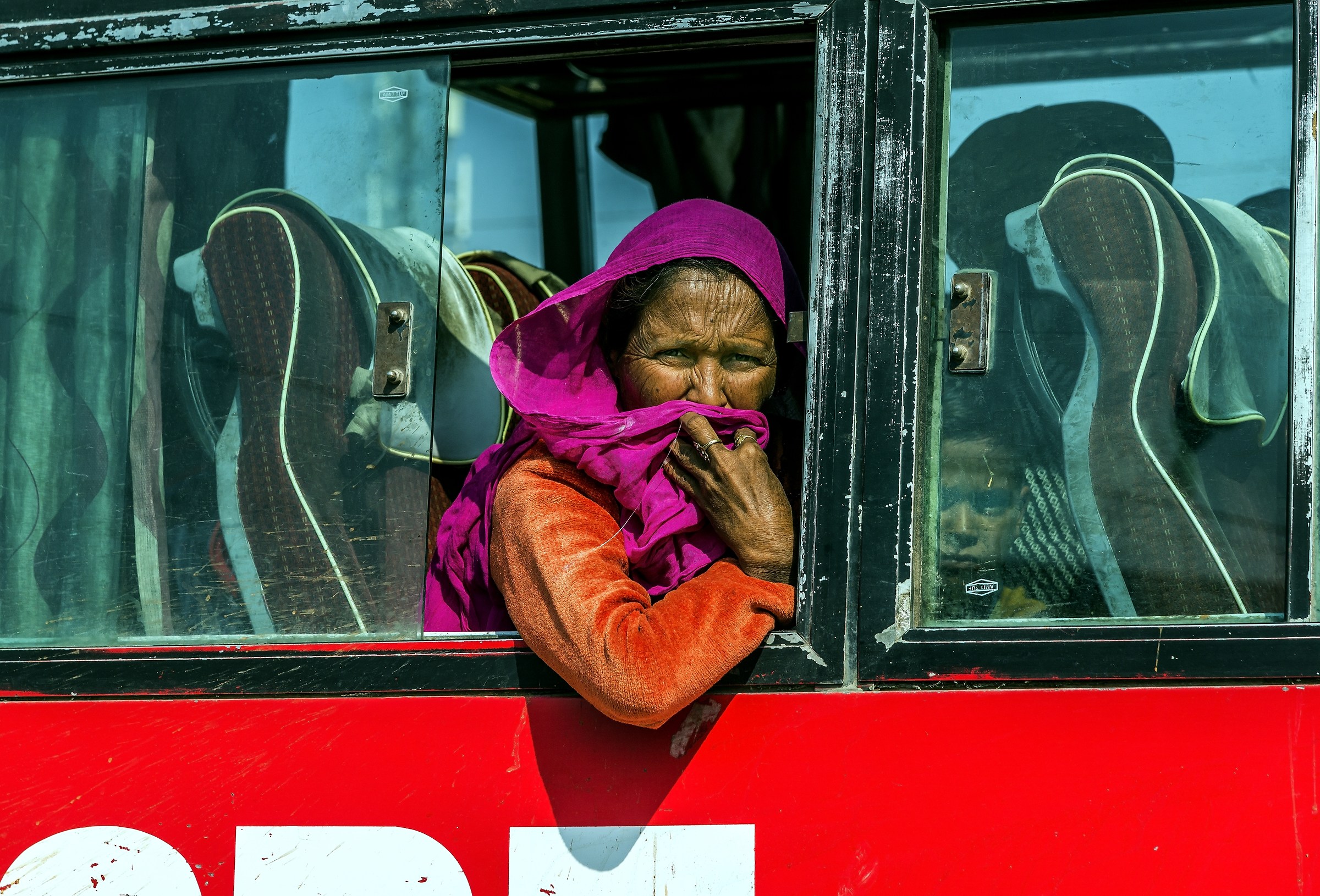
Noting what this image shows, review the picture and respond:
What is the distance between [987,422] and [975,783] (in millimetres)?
455

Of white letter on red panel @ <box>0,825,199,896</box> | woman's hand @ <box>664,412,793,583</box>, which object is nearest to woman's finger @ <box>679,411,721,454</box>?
woman's hand @ <box>664,412,793,583</box>

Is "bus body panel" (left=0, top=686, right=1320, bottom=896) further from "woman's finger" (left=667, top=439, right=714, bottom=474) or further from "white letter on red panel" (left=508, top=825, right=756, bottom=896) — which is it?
"woman's finger" (left=667, top=439, right=714, bottom=474)

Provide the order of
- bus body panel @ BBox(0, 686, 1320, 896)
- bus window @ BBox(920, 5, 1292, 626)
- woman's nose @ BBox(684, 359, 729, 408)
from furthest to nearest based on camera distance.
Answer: woman's nose @ BBox(684, 359, 729, 408) → bus window @ BBox(920, 5, 1292, 626) → bus body panel @ BBox(0, 686, 1320, 896)

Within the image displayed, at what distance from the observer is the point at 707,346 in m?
1.80

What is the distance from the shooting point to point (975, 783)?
4.83 ft

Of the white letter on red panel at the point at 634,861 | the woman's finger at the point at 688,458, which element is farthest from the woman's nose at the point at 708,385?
the white letter on red panel at the point at 634,861

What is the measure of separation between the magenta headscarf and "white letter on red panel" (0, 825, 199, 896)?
0.48 metres

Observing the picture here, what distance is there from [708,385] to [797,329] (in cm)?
16

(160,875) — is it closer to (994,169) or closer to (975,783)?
(975,783)

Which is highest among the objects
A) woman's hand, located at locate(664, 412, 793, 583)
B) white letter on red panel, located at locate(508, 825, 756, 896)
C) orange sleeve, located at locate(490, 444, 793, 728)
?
woman's hand, located at locate(664, 412, 793, 583)

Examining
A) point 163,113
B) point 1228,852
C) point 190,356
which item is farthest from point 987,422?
point 163,113

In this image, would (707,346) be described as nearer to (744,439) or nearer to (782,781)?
(744,439)

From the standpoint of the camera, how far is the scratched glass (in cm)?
179

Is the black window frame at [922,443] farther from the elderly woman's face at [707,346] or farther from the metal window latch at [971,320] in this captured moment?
the elderly woman's face at [707,346]
